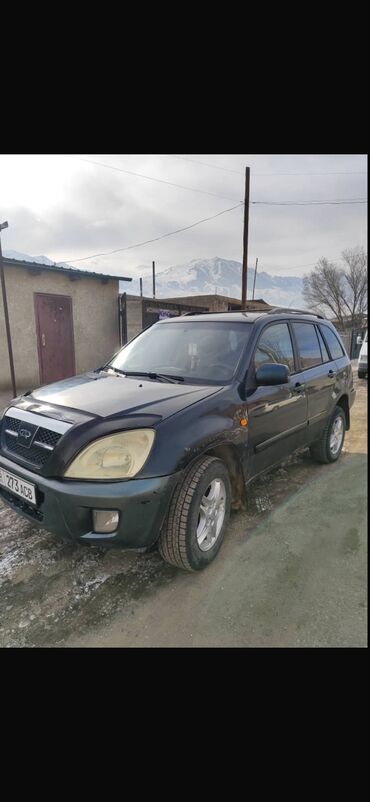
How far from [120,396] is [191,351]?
36.2 inches

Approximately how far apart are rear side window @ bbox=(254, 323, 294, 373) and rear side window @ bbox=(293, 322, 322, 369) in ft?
0.67

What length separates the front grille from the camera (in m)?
2.19

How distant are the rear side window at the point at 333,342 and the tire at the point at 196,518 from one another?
2.53 meters

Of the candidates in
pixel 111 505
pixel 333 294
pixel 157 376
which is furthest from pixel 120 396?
pixel 333 294

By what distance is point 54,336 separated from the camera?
32.0 feet

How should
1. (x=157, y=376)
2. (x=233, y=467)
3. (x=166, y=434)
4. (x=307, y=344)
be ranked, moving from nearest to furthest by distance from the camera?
(x=166, y=434)
(x=233, y=467)
(x=157, y=376)
(x=307, y=344)

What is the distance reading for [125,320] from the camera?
1117cm

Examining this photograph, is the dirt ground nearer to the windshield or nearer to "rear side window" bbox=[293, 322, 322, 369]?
the windshield

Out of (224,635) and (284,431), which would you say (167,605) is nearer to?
(224,635)

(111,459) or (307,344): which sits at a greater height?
(307,344)

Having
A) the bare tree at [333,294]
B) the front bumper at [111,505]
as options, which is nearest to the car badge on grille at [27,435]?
the front bumper at [111,505]

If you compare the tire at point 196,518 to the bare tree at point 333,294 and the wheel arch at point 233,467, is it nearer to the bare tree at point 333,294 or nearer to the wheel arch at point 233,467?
the wheel arch at point 233,467

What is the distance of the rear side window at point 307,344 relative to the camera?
12.3 feet

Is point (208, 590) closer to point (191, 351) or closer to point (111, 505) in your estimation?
point (111, 505)
